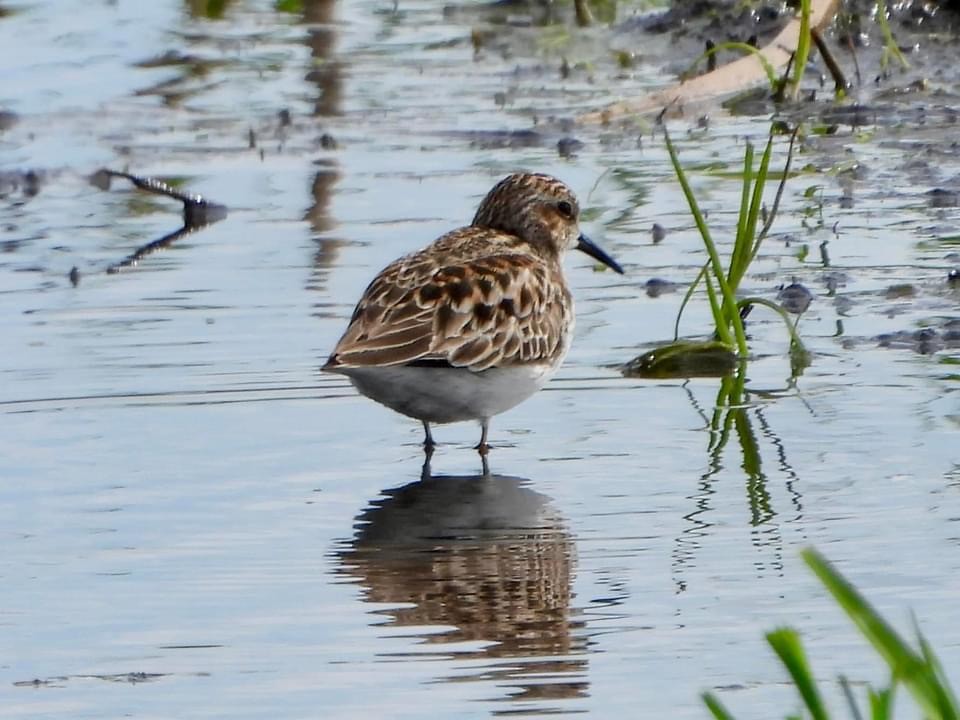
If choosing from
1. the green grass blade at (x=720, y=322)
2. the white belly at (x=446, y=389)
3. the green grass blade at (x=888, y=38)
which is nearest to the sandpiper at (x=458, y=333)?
the white belly at (x=446, y=389)

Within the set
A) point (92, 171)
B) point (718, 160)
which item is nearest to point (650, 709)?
point (718, 160)

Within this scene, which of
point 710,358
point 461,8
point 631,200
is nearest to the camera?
point 710,358

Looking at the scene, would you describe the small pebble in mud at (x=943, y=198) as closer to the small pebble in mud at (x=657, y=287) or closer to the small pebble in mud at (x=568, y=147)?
the small pebble in mud at (x=657, y=287)

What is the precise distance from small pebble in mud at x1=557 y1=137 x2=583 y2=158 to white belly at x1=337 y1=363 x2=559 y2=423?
401cm

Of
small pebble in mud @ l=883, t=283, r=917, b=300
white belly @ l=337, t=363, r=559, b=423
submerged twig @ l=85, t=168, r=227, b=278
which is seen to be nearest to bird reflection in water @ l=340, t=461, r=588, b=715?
white belly @ l=337, t=363, r=559, b=423

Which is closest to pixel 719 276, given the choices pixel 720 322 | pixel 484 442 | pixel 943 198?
pixel 720 322

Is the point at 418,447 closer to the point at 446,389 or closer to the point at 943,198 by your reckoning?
the point at 446,389

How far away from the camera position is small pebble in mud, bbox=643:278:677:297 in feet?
28.3

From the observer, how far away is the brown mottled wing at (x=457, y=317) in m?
6.72

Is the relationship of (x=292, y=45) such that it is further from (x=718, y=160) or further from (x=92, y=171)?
(x=718, y=160)

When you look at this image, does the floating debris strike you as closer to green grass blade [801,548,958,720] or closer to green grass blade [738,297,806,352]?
green grass blade [738,297,806,352]

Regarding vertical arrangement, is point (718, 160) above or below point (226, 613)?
above

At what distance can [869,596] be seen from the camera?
5.20 metres

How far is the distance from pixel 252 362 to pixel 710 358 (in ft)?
5.40
